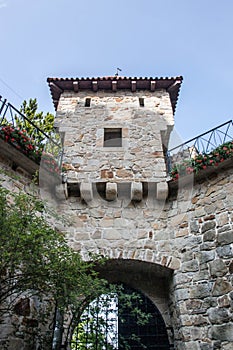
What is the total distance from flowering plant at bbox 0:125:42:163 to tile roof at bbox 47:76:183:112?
145 inches

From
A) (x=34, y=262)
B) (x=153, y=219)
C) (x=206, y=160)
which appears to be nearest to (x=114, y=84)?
(x=206, y=160)

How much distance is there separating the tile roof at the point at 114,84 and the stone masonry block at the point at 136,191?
12.6ft

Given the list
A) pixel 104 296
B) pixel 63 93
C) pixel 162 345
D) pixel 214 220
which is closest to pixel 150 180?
pixel 214 220

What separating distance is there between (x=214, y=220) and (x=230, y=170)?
0.89 meters

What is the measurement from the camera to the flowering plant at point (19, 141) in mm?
4405

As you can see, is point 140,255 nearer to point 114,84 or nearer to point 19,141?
point 19,141

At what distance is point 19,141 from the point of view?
462cm

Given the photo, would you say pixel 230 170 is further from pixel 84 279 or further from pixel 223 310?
pixel 84 279

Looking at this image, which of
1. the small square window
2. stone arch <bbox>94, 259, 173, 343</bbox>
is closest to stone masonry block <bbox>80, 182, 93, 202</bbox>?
stone arch <bbox>94, 259, 173, 343</bbox>

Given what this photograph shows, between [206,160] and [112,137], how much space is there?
279 centimetres

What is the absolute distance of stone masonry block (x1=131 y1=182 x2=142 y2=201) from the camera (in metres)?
5.12

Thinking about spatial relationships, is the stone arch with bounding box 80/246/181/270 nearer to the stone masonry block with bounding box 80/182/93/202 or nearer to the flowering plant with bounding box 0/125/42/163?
the stone masonry block with bounding box 80/182/93/202

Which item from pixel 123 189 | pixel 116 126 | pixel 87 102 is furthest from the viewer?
pixel 87 102

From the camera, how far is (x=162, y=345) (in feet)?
14.7
